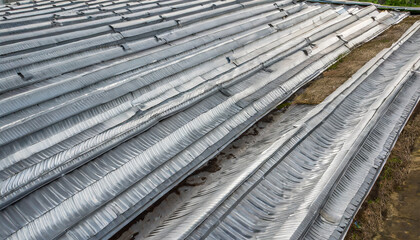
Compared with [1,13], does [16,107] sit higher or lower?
lower

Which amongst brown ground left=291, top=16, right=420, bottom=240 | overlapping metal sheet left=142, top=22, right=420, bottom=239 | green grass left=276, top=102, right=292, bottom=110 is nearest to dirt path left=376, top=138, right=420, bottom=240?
brown ground left=291, top=16, right=420, bottom=240

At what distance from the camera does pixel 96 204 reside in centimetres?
598

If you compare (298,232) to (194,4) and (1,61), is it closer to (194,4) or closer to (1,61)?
(1,61)

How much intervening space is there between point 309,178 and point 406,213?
7.01 feet

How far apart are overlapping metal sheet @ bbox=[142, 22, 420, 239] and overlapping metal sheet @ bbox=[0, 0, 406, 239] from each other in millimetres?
986

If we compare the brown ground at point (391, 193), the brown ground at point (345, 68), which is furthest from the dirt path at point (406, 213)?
the brown ground at point (345, 68)

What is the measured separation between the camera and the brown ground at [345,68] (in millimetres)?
10180

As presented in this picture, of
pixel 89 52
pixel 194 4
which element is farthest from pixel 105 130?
pixel 194 4

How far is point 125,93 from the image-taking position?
8883 millimetres

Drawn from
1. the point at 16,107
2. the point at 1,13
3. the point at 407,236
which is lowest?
the point at 407,236

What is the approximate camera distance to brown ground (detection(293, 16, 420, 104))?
1018cm

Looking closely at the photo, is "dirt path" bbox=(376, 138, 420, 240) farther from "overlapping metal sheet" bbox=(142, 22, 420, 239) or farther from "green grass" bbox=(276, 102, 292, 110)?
"green grass" bbox=(276, 102, 292, 110)

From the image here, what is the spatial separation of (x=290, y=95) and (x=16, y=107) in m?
7.39

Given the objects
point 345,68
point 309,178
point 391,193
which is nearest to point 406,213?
point 391,193
